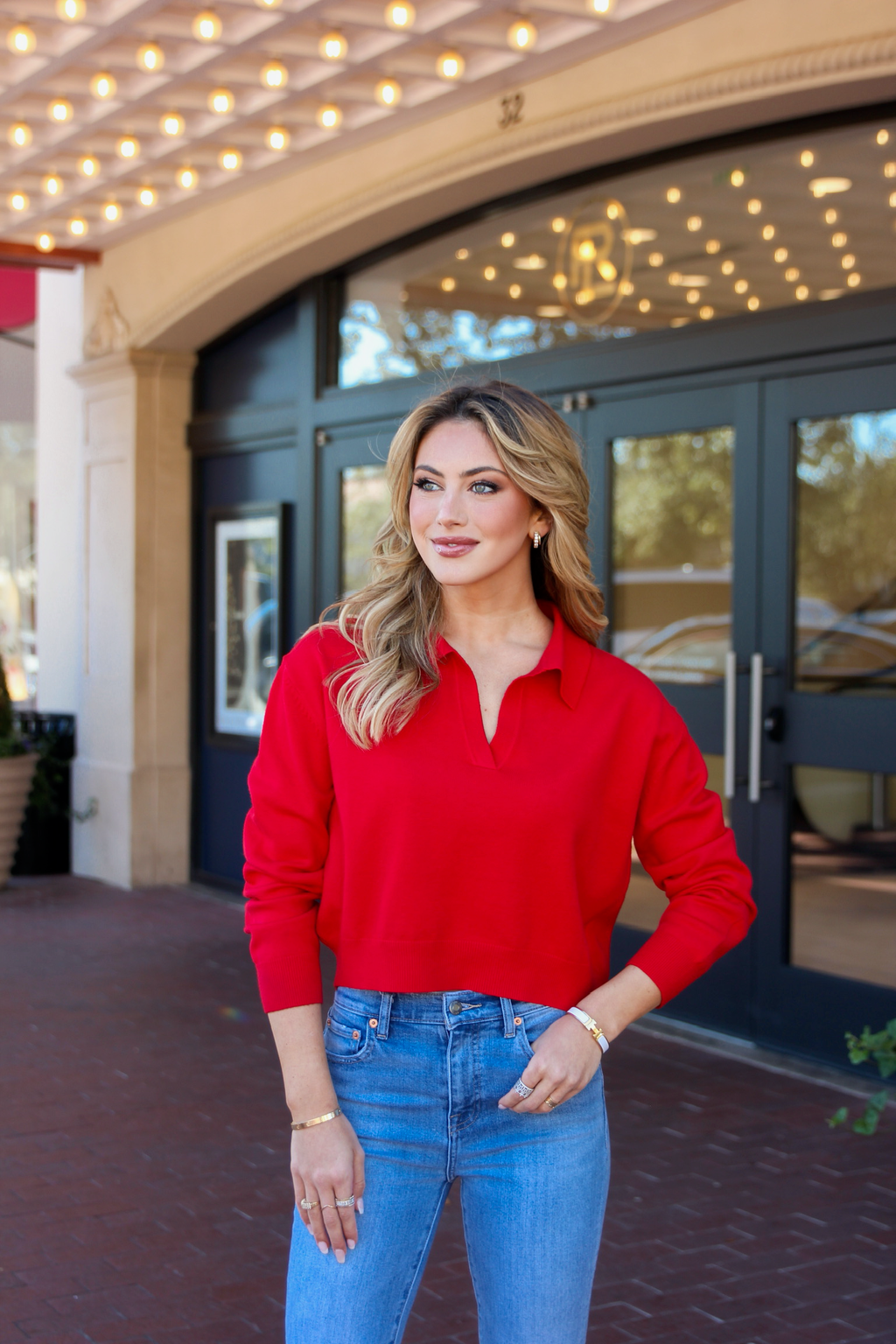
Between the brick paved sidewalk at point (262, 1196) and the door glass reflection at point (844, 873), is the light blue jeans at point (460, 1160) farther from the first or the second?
the door glass reflection at point (844, 873)

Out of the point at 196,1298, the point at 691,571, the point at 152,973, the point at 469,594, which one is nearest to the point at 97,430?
the point at 152,973

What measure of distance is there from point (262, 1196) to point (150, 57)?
470 cm

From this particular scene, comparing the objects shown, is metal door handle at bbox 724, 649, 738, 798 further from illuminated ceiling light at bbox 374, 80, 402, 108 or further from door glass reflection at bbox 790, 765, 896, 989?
illuminated ceiling light at bbox 374, 80, 402, 108

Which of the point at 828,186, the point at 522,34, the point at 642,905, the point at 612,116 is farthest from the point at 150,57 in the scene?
the point at 642,905

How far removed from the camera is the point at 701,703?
594cm

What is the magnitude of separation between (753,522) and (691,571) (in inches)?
19.0

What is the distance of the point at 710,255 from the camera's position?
5.89 m

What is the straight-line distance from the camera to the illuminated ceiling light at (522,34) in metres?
5.68

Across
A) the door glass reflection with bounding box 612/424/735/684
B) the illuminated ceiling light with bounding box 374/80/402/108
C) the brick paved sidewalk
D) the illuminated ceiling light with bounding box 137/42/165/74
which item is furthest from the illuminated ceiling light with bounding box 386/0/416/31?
the brick paved sidewalk

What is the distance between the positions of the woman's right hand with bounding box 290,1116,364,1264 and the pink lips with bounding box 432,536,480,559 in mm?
720

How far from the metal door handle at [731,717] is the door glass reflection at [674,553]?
201 mm

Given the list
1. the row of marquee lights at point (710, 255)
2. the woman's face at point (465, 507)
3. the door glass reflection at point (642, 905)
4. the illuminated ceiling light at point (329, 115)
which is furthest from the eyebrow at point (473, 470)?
the illuminated ceiling light at point (329, 115)

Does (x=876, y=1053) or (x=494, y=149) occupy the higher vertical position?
(x=494, y=149)

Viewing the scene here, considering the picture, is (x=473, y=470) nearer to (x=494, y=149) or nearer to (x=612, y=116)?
(x=612, y=116)
